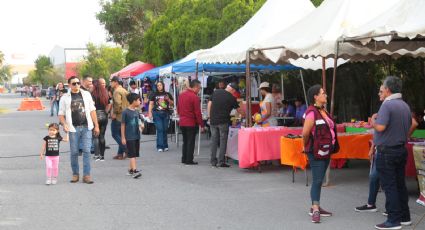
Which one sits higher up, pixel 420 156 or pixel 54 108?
pixel 54 108

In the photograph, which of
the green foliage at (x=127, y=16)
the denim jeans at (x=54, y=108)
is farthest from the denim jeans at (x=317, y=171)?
the green foliage at (x=127, y=16)

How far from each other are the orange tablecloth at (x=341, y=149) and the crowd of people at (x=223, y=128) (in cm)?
154

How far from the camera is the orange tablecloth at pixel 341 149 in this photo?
394 inches

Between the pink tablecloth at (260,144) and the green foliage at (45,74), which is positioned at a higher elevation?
the green foliage at (45,74)

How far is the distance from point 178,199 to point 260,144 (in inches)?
110

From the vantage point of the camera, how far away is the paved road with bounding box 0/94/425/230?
7.43 m

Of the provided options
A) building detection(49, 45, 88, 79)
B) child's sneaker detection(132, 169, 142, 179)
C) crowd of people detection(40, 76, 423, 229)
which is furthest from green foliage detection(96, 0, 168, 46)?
building detection(49, 45, 88, 79)

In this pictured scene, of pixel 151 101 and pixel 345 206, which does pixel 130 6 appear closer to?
pixel 151 101

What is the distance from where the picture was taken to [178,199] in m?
8.91

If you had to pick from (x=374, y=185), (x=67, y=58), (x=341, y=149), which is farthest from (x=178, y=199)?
(x=67, y=58)

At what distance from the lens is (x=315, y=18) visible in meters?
11.1

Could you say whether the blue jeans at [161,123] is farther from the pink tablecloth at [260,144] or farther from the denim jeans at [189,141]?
the pink tablecloth at [260,144]

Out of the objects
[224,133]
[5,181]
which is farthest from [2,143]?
[224,133]

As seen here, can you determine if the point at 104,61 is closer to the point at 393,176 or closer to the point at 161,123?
the point at 161,123
